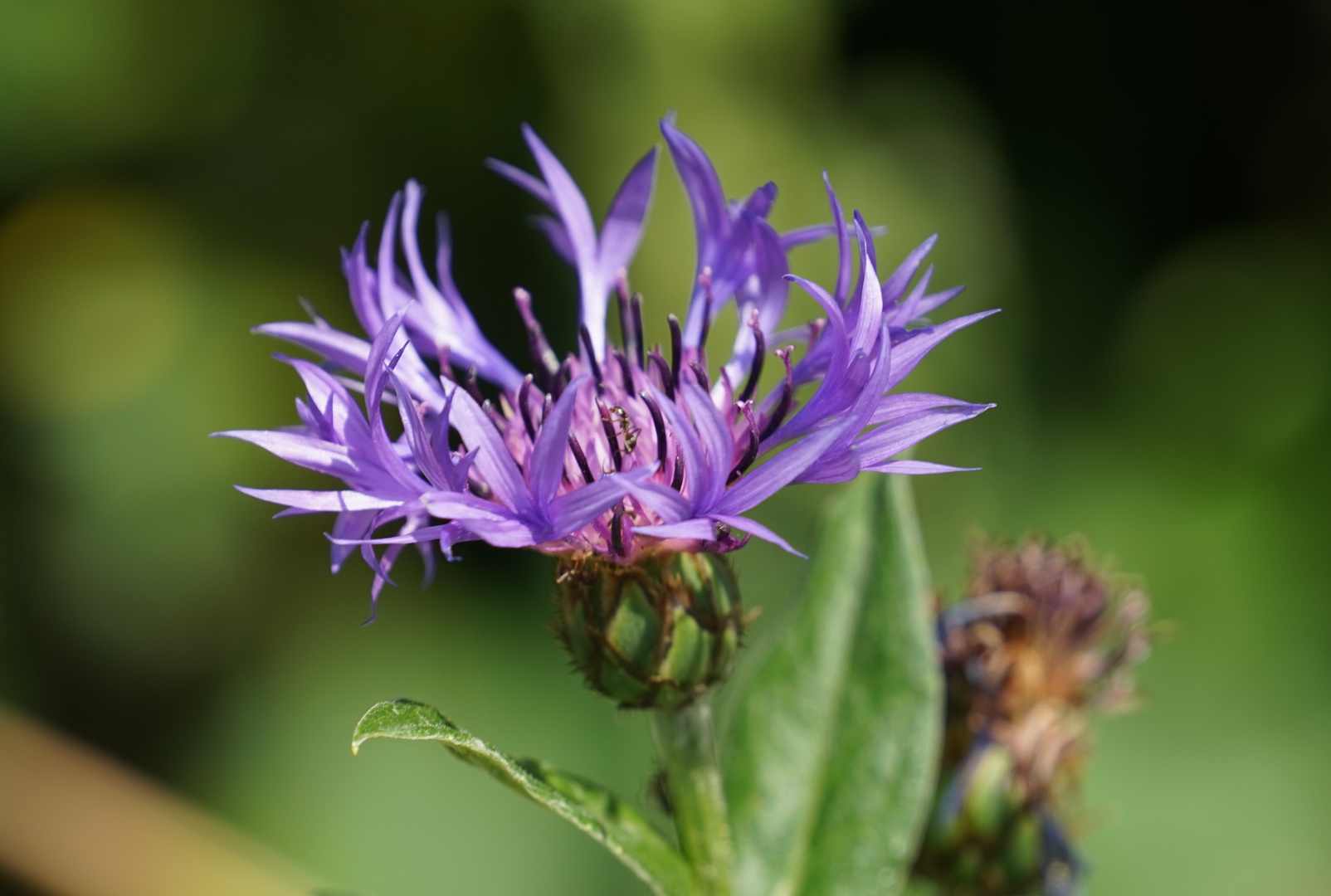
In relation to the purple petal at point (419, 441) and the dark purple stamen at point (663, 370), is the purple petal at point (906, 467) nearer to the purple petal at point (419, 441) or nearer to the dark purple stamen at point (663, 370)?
the dark purple stamen at point (663, 370)

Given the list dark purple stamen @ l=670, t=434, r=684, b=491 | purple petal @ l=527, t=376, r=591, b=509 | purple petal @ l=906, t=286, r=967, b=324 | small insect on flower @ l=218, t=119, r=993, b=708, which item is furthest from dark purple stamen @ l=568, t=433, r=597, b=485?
purple petal @ l=906, t=286, r=967, b=324

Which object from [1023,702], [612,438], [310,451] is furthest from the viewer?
[1023,702]

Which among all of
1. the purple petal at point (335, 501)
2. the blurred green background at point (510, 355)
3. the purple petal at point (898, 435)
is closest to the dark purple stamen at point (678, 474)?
the purple petal at point (898, 435)

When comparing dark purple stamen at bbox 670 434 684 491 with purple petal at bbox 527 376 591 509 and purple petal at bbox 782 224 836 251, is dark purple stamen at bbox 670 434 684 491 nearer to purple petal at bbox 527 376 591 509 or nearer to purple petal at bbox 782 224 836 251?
purple petal at bbox 527 376 591 509

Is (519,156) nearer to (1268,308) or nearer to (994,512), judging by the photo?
(994,512)

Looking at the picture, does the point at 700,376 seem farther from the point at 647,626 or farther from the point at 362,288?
the point at 362,288

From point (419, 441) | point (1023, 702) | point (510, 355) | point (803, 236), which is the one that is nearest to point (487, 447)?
point (419, 441)
